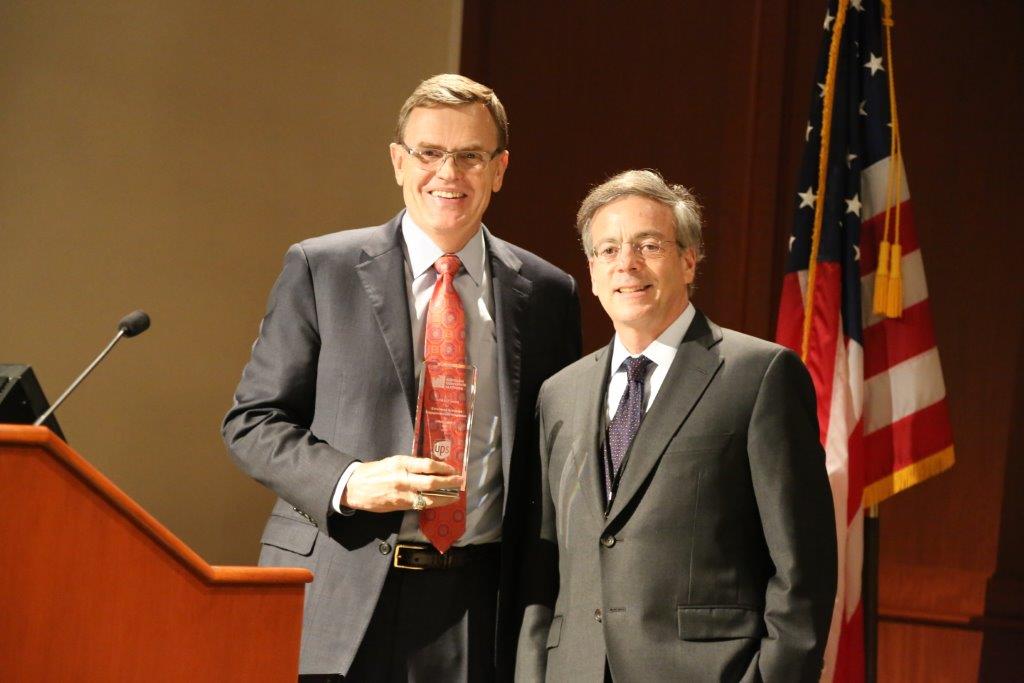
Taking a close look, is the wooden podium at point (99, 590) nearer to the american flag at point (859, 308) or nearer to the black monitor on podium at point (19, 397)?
the black monitor on podium at point (19, 397)

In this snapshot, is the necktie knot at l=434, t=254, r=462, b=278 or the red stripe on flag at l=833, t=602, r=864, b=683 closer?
the necktie knot at l=434, t=254, r=462, b=278

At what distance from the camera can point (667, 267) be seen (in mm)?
2285

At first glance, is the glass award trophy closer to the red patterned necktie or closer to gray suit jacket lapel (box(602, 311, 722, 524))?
the red patterned necktie

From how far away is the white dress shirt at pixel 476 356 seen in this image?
2410mm

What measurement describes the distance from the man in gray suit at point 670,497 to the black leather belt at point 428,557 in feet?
0.41

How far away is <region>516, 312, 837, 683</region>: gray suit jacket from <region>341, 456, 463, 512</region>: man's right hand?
1.01 ft

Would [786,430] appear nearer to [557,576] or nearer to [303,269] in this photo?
[557,576]

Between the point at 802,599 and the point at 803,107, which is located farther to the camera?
the point at 803,107

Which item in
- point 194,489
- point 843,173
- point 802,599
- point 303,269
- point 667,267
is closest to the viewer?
point 802,599

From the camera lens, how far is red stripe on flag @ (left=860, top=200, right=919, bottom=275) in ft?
11.5

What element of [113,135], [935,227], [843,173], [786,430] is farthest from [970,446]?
[113,135]

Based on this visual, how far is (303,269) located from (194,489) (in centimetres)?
194

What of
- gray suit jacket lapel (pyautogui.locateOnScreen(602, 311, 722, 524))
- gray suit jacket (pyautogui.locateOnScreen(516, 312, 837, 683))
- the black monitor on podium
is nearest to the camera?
gray suit jacket (pyautogui.locateOnScreen(516, 312, 837, 683))

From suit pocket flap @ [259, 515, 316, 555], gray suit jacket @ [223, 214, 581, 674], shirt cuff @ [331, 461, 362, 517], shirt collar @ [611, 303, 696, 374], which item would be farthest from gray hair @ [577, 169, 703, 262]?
suit pocket flap @ [259, 515, 316, 555]
